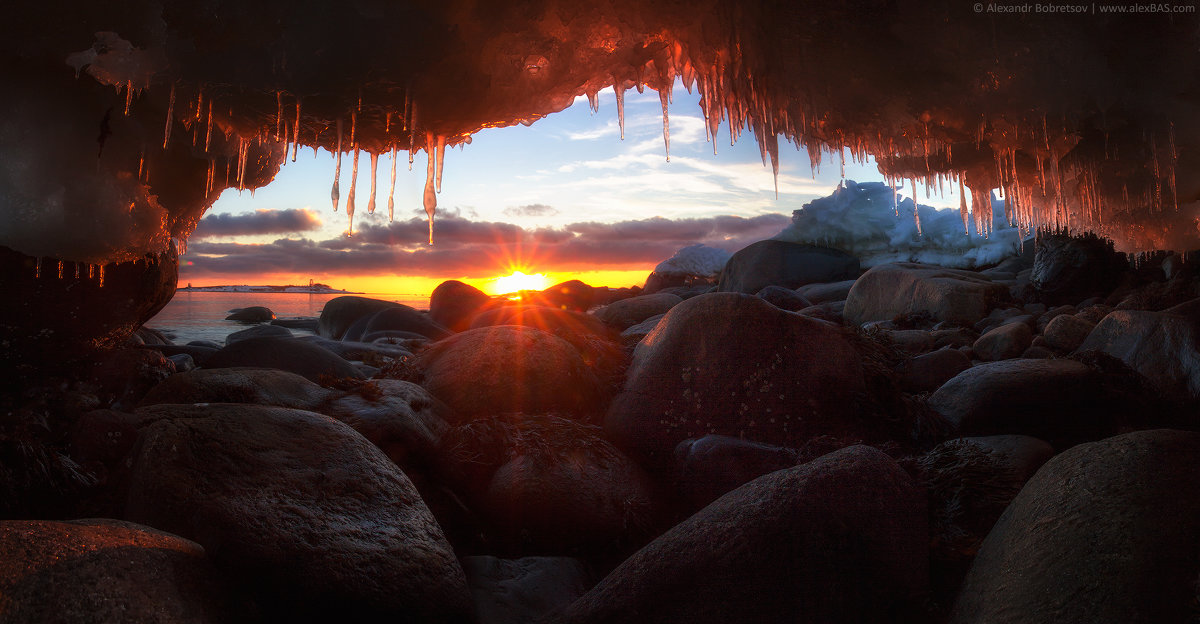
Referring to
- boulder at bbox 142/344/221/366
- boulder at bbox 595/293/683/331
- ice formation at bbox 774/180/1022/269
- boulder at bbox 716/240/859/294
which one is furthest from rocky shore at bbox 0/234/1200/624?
ice formation at bbox 774/180/1022/269

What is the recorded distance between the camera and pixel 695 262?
3403 cm

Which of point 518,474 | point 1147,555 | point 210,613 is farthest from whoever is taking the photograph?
point 518,474

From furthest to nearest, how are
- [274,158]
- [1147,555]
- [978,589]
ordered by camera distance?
[274,158]
[978,589]
[1147,555]

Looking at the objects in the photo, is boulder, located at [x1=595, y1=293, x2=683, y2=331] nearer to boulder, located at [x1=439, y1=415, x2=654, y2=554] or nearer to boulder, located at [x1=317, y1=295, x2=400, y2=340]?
boulder, located at [x1=317, y1=295, x2=400, y2=340]

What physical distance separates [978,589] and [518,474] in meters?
2.52

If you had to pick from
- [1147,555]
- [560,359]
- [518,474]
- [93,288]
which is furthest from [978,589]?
[93,288]

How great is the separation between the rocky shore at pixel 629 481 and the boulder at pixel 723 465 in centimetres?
2

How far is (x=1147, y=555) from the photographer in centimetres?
202

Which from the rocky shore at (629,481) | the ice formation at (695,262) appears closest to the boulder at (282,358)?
the rocky shore at (629,481)

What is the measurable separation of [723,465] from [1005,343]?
16.6 ft

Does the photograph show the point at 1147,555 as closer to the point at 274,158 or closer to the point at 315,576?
the point at 315,576

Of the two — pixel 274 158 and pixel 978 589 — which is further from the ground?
pixel 274 158

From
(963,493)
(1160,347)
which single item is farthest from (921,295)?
(963,493)

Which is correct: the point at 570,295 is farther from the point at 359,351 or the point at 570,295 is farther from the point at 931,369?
the point at 931,369
